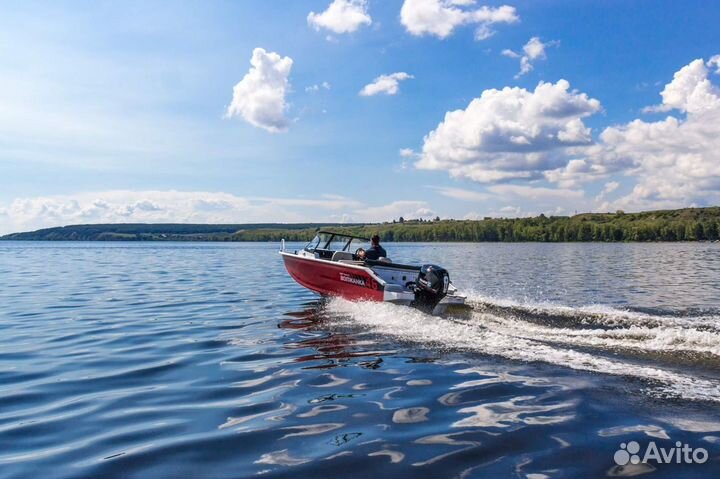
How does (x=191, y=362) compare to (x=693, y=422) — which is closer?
(x=693, y=422)

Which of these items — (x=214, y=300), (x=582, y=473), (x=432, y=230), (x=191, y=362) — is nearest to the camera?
(x=582, y=473)

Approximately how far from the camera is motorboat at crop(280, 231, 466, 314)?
14.1m

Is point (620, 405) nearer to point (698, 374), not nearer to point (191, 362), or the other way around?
point (698, 374)

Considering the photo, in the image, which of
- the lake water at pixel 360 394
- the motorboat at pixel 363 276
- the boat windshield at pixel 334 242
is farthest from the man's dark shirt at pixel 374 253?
the lake water at pixel 360 394

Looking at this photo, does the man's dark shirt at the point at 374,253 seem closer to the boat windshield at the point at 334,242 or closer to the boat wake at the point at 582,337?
the boat wake at the point at 582,337

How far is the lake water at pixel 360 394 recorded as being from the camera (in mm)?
5090

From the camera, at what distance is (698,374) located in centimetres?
758

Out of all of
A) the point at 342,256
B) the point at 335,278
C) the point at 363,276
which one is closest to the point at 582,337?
the point at 363,276

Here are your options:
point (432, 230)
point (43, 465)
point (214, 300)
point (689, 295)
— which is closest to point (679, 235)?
point (432, 230)

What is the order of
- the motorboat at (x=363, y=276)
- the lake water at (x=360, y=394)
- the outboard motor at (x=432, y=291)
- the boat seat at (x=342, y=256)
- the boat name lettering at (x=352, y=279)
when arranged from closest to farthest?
the lake water at (x=360, y=394)
the outboard motor at (x=432, y=291)
the motorboat at (x=363, y=276)
the boat name lettering at (x=352, y=279)
the boat seat at (x=342, y=256)

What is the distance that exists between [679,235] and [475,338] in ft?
459

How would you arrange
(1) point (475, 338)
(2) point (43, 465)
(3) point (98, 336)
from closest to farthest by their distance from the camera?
1. (2) point (43, 465)
2. (1) point (475, 338)
3. (3) point (98, 336)

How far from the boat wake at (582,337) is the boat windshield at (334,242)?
3.96 m

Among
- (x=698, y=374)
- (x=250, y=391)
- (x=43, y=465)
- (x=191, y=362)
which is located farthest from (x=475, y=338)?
(x=43, y=465)
